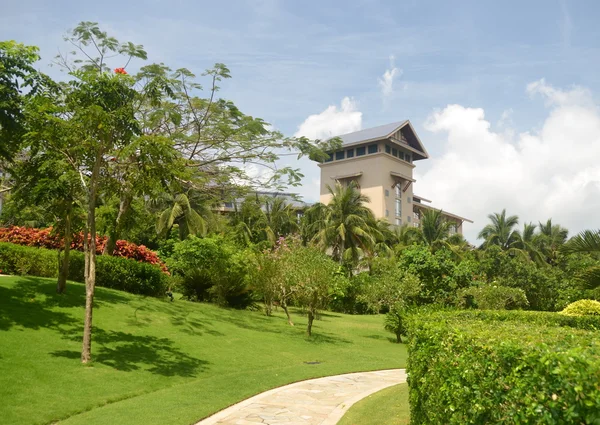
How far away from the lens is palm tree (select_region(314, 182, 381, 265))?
39312 mm

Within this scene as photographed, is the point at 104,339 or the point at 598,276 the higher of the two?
the point at 598,276

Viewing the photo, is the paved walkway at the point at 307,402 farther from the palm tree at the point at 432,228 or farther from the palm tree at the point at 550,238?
the palm tree at the point at 550,238

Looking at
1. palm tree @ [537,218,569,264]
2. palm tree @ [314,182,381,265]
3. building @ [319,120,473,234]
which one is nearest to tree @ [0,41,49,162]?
palm tree @ [314,182,381,265]

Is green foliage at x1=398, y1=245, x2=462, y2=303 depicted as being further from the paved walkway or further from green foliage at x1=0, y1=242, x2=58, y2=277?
green foliage at x1=0, y1=242, x2=58, y2=277

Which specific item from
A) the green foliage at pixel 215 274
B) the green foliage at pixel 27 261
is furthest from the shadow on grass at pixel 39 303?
the green foliage at pixel 215 274

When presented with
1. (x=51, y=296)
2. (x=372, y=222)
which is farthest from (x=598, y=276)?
(x=372, y=222)

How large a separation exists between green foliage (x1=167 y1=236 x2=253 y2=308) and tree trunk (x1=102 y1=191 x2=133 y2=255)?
3933 mm

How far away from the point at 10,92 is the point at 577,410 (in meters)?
13.5

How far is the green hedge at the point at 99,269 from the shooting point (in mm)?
18406

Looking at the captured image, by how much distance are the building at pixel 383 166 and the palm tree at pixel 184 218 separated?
92.8ft

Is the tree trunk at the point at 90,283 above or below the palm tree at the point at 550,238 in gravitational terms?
below

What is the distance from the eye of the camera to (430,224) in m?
47.4

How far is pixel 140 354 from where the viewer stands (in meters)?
12.7

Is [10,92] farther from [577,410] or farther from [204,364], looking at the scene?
[577,410]
